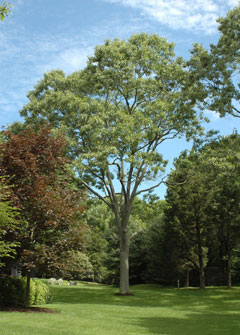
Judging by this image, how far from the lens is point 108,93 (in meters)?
26.5

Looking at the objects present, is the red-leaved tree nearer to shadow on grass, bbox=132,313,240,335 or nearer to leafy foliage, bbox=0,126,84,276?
leafy foliage, bbox=0,126,84,276

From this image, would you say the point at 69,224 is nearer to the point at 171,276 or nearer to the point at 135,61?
the point at 135,61

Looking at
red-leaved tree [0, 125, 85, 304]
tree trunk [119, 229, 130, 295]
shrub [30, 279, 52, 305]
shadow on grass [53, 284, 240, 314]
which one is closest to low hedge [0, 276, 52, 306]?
red-leaved tree [0, 125, 85, 304]

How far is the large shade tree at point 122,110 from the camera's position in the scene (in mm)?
23594

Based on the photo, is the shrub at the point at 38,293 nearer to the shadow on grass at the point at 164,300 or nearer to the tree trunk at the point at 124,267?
the shadow on grass at the point at 164,300

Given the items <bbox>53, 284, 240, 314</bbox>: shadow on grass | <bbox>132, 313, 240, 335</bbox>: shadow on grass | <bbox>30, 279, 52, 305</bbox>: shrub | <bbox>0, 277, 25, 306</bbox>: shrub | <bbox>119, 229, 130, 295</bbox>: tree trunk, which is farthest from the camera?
<bbox>119, 229, 130, 295</bbox>: tree trunk

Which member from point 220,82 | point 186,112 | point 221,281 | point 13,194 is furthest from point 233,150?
point 221,281

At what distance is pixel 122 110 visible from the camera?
2486 centimetres

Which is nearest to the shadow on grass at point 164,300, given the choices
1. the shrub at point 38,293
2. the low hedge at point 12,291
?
the shrub at point 38,293

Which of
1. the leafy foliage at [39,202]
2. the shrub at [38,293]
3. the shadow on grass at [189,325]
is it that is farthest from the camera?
the shrub at [38,293]

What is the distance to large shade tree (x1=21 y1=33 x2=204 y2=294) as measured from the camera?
23.6 meters

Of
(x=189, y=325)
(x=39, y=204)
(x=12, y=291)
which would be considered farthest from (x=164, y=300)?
(x=39, y=204)

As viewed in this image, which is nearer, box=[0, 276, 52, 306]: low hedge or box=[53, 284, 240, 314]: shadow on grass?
box=[0, 276, 52, 306]: low hedge

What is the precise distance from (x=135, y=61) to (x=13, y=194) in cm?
1564
